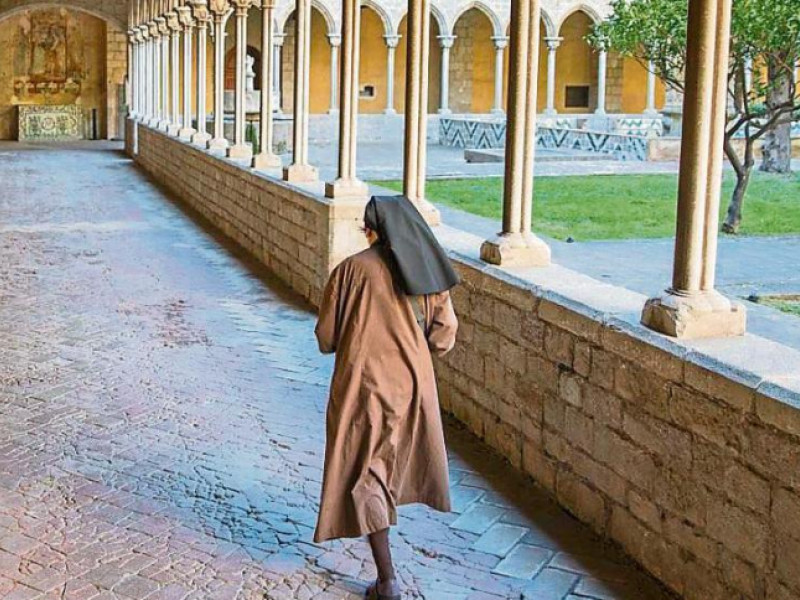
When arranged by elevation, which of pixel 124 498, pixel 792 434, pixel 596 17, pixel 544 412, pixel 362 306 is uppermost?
pixel 596 17

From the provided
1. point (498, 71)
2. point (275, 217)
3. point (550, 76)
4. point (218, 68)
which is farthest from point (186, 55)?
point (550, 76)

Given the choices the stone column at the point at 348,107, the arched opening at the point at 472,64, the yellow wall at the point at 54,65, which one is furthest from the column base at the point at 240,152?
the arched opening at the point at 472,64

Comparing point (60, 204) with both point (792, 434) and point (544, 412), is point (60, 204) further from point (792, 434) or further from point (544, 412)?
point (792, 434)

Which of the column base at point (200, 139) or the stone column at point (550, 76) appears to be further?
the stone column at point (550, 76)

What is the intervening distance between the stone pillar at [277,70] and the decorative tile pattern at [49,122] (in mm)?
5687

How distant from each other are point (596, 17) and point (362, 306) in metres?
A: 30.8

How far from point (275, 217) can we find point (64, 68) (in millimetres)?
23988

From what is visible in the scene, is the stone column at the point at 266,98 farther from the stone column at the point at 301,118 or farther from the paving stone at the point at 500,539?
the paving stone at the point at 500,539

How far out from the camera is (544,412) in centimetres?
469

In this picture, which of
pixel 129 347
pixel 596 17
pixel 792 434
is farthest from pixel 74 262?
pixel 596 17

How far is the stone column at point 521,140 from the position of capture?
527 cm

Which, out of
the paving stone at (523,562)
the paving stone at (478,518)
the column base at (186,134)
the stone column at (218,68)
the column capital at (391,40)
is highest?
the column capital at (391,40)

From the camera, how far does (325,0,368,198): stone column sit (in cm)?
792

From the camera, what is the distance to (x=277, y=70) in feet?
98.7
